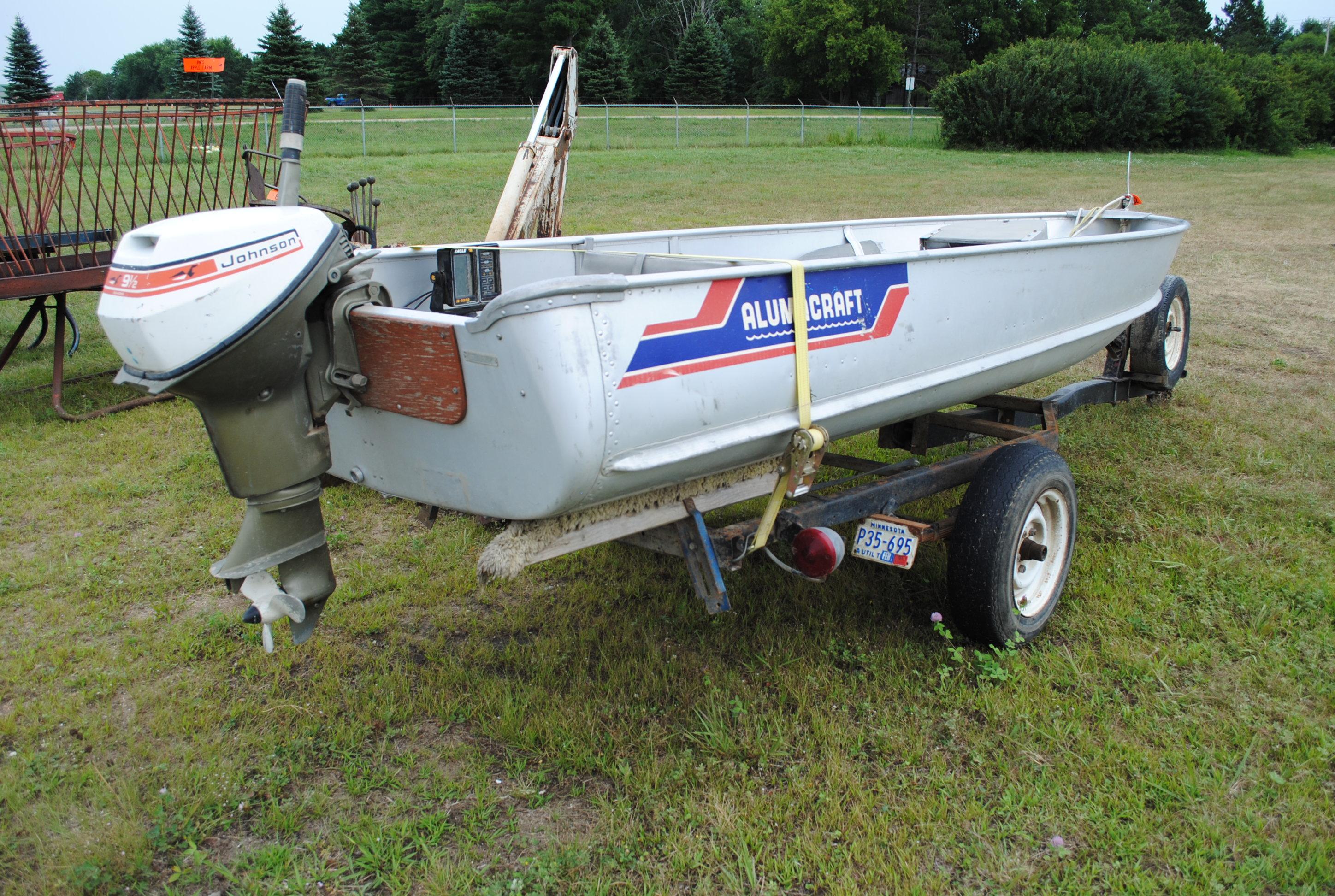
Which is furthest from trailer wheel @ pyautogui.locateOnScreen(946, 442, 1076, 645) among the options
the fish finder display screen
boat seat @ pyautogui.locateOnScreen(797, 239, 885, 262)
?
the fish finder display screen

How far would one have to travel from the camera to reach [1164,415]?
5625 mm

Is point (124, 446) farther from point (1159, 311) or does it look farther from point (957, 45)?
point (957, 45)

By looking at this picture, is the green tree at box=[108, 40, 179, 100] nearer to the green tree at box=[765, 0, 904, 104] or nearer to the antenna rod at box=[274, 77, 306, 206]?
the green tree at box=[765, 0, 904, 104]

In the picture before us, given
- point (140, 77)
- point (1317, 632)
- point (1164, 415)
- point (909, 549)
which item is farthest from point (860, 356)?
point (140, 77)

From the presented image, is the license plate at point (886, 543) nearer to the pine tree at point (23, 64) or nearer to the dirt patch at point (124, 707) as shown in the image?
the dirt patch at point (124, 707)

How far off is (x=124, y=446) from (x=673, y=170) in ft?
51.0

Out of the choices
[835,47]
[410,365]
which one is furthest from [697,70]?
[410,365]

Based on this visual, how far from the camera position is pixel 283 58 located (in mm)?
42031

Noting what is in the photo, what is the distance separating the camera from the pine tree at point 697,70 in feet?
177

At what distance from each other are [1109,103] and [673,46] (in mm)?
39925

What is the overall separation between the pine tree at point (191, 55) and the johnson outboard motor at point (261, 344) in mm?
45200

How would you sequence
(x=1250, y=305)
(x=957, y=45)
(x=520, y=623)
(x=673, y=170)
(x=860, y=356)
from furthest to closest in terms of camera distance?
(x=957, y=45)
(x=673, y=170)
(x=1250, y=305)
(x=520, y=623)
(x=860, y=356)

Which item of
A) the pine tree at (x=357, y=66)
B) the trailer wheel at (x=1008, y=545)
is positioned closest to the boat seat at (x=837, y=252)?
the trailer wheel at (x=1008, y=545)

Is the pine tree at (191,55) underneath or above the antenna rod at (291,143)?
above
